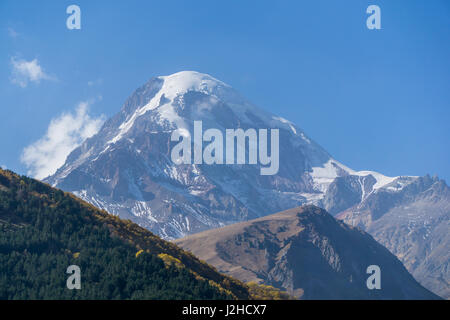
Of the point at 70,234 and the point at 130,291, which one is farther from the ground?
the point at 70,234

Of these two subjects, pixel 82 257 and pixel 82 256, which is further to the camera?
pixel 82 256

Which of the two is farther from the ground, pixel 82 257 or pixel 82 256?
pixel 82 256
